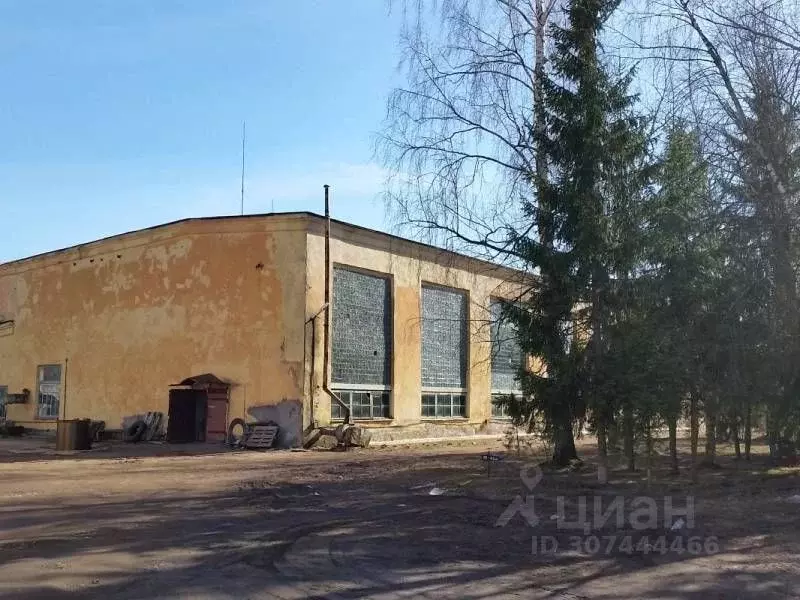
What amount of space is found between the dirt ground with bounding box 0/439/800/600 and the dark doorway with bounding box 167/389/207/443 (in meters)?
10.6

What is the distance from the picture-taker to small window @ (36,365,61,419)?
33.9m

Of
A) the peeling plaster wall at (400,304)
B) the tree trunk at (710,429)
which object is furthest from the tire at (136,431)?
the tree trunk at (710,429)

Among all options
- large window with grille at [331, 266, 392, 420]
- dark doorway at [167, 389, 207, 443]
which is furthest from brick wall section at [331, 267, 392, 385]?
dark doorway at [167, 389, 207, 443]

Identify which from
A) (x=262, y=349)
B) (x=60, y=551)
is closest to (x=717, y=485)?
(x=60, y=551)

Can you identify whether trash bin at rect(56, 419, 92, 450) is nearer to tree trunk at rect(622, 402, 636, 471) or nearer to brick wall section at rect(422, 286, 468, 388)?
brick wall section at rect(422, 286, 468, 388)

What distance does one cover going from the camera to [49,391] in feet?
113

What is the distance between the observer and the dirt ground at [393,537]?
7.26 metres

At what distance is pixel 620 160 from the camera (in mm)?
14734

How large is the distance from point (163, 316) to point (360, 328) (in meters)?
7.67

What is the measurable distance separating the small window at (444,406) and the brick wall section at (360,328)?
9.50 feet

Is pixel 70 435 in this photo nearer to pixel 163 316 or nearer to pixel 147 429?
pixel 147 429

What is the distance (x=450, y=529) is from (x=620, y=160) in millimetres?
8116

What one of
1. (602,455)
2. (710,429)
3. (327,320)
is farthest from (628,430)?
(327,320)

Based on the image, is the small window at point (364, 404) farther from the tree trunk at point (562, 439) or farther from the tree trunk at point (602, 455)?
the tree trunk at point (602, 455)
